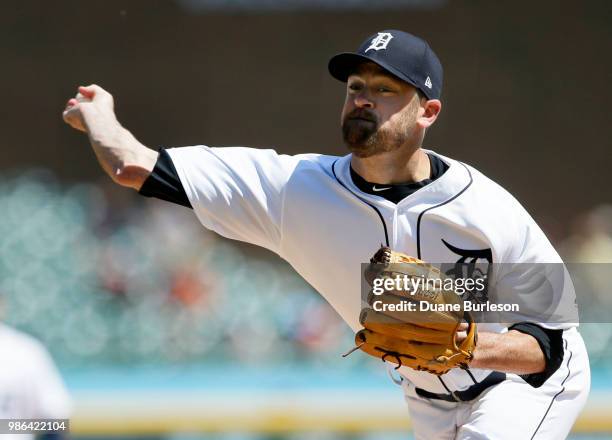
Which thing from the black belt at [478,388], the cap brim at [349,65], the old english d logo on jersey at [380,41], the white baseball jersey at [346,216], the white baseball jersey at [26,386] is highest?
the old english d logo on jersey at [380,41]

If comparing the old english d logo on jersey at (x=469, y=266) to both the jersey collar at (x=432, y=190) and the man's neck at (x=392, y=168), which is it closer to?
the jersey collar at (x=432, y=190)

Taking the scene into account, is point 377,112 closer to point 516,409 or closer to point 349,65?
point 349,65

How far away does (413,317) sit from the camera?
8.71 feet

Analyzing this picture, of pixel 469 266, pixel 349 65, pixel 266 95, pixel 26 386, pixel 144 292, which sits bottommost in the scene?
pixel 26 386

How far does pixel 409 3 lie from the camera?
8727mm

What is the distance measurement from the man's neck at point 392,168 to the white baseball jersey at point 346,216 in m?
0.05

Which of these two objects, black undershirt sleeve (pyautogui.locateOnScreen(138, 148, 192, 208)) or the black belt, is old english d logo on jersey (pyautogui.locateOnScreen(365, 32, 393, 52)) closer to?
black undershirt sleeve (pyautogui.locateOnScreen(138, 148, 192, 208))

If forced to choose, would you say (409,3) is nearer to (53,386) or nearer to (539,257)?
(53,386)

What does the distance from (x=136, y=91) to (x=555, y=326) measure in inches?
249

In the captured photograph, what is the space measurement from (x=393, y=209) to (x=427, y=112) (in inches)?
13.0

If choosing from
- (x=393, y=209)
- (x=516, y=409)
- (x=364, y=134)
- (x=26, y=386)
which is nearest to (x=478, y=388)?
(x=516, y=409)

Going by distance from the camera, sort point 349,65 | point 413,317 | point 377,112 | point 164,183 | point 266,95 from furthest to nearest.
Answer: point 266,95
point 349,65
point 377,112
point 164,183
point 413,317

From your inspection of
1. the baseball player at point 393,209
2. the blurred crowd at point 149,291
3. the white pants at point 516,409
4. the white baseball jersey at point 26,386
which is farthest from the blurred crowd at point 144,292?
the baseball player at point 393,209

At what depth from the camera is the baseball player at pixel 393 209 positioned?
2.98 meters
